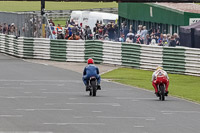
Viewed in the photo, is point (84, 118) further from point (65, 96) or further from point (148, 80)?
point (148, 80)

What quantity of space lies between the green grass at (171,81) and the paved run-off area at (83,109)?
1.03m

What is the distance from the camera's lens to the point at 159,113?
66.6 ft

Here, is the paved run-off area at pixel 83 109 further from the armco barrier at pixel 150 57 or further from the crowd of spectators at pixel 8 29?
the crowd of spectators at pixel 8 29

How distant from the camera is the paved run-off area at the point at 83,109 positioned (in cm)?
1702

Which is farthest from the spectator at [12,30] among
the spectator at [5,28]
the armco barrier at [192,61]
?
the armco barrier at [192,61]

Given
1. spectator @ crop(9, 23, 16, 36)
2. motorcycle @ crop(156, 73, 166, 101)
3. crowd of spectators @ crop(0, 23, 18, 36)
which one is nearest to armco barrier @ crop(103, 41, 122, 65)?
crowd of spectators @ crop(0, 23, 18, 36)

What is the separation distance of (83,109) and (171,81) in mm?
11846

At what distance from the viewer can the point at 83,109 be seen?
21.1 meters

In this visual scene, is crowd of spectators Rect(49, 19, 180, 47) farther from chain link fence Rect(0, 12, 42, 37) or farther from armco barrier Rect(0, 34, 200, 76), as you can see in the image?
armco barrier Rect(0, 34, 200, 76)

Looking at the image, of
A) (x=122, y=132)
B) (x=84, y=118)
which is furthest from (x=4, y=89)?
(x=122, y=132)

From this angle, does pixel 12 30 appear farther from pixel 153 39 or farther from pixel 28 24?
pixel 153 39

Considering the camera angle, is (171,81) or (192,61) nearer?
(171,81)

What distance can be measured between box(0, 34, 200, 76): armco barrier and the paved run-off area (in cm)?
518

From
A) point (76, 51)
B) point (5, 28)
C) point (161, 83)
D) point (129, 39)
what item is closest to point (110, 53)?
point (129, 39)
